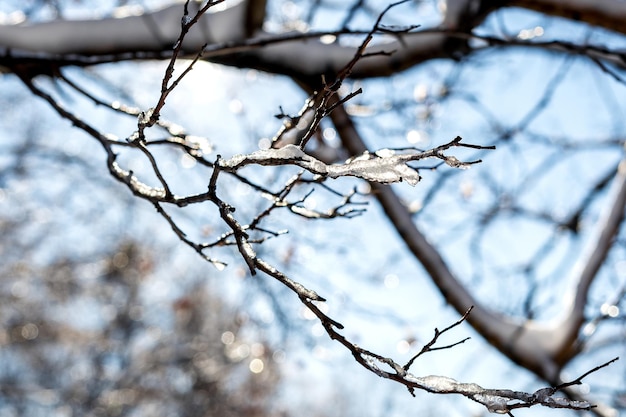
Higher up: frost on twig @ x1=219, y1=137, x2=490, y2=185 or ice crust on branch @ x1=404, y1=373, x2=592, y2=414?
frost on twig @ x1=219, y1=137, x2=490, y2=185

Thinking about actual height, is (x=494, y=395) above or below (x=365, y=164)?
below

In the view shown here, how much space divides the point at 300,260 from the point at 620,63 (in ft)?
8.70

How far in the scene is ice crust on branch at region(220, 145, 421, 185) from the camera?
91 centimetres

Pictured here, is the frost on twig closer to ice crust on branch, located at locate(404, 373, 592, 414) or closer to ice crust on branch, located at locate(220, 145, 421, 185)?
ice crust on branch, located at locate(220, 145, 421, 185)

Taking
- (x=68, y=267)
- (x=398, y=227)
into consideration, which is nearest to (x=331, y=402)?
(x=68, y=267)

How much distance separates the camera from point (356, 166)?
0.94 m

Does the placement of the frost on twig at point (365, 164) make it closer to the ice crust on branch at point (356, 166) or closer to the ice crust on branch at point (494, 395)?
the ice crust on branch at point (356, 166)

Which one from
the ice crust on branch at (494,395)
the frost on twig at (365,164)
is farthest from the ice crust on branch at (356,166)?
the ice crust on branch at (494,395)

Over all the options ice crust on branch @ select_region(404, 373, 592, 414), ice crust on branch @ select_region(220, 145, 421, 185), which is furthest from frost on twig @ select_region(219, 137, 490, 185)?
ice crust on branch @ select_region(404, 373, 592, 414)

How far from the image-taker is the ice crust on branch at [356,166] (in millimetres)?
907

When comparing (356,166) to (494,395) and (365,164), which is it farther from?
(494,395)

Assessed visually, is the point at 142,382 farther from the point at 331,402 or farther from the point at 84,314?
the point at 331,402

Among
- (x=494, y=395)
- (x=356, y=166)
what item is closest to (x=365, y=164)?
(x=356, y=166)

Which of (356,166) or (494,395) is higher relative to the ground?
(356,166)
